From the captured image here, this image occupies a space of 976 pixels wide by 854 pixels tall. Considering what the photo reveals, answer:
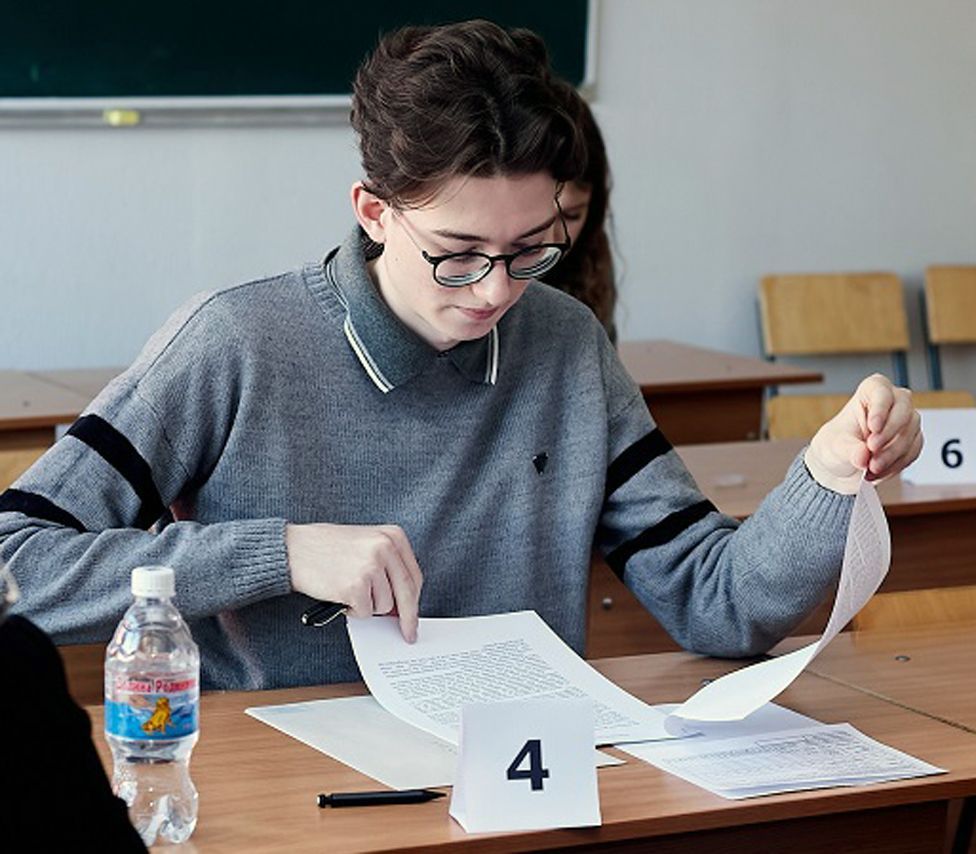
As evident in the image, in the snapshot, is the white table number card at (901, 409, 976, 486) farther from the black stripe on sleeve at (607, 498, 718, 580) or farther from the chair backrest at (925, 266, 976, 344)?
the chair backrest at (925, 266, 976, 344)

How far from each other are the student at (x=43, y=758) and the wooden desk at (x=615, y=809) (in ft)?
1.62

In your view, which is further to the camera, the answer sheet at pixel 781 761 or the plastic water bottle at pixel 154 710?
the answer sheet at pixel 781 761

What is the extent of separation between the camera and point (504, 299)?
1.84m

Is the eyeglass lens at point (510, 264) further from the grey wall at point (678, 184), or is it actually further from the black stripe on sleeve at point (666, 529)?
the grey wall at point (678, 184)

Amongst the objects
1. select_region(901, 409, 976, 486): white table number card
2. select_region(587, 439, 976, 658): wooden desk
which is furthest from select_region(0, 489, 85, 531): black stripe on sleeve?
select_region(901, 409, 976, 486): white table number card

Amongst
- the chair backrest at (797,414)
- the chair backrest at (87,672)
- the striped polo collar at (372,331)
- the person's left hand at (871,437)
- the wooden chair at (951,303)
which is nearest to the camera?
the person's left hand at (871,437)

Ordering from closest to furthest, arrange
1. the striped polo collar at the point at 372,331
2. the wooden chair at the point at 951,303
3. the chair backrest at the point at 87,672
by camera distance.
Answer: the striped polo collar at the point at 372,331 < the chair backrest at the point at 87,672 < the wooden chair at the point at 951,303

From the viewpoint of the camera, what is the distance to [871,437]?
1854 mm

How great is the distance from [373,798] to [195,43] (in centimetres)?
333

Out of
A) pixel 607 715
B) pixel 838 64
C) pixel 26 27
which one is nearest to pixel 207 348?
pixel 607 715

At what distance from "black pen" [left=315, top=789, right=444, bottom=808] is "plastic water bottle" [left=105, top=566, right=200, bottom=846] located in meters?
0.11

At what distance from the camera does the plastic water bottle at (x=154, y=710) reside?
4.82 ft

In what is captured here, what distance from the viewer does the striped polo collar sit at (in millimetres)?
1985

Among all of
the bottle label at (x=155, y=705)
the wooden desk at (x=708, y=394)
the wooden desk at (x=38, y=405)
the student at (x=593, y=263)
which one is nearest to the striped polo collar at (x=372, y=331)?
the bottle label at (x=155, y=705)
